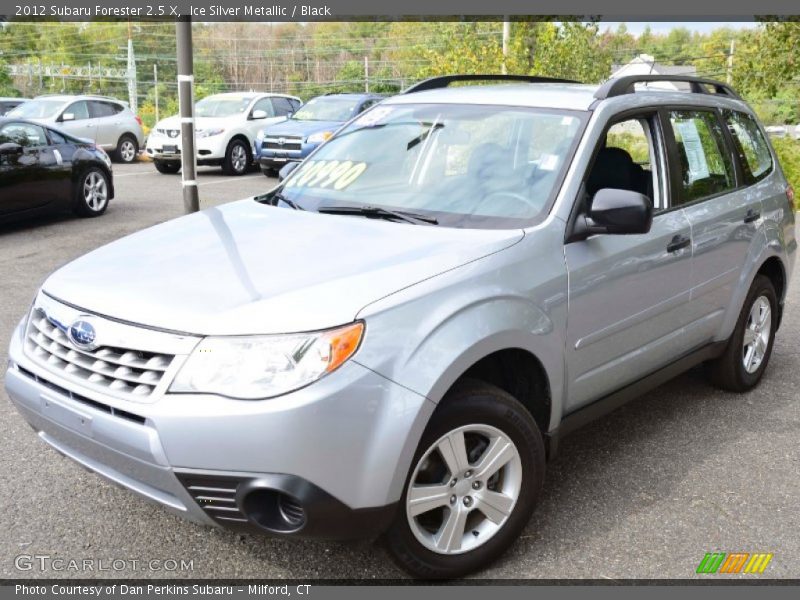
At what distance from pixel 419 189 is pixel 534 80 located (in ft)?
5.78

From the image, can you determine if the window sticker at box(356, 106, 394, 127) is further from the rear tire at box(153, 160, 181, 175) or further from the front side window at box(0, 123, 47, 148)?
the rear tire at box(153, 160, 181, 175)

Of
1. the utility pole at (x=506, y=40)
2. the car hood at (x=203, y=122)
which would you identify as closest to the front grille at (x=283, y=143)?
the car hood at (x=203, y=122)

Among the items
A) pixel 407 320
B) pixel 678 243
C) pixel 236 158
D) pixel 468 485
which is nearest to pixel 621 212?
pixel 678 243

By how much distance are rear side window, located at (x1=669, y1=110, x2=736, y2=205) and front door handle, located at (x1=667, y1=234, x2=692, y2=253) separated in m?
0.19

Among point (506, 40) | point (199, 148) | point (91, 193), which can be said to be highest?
point (506, 40)

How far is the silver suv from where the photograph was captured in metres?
2.63

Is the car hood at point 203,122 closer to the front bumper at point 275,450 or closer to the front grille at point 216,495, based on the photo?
the front bumper at point 275,450

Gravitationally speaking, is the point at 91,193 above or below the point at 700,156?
below

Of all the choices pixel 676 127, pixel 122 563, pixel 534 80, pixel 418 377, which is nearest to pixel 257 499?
pixel 418 377

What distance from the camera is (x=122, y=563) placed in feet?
10.6

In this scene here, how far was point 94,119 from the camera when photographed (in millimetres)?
18312

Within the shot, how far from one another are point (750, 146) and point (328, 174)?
266cm

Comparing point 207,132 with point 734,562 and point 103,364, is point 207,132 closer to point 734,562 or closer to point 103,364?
point 103,364

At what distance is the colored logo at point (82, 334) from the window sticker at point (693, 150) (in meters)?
3.01
